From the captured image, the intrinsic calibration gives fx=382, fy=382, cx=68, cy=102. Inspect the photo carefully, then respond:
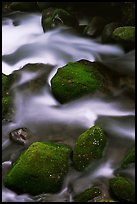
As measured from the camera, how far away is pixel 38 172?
498 cm

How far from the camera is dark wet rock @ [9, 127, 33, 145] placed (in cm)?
592

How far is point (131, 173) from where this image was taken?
5.09 metres

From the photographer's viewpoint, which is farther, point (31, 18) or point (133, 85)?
point (31, 18)

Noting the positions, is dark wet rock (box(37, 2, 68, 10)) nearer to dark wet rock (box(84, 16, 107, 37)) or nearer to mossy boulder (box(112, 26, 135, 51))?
dark wet rock (box(84, 16, 107, 37))

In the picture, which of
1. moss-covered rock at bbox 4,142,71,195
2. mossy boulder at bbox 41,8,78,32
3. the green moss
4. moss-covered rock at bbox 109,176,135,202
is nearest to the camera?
moss-covered rock at bbox 109,176,135,202

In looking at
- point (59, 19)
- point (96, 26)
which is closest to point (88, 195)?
point (96, 26)

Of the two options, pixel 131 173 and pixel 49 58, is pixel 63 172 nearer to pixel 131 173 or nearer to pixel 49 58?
pixel 131 173

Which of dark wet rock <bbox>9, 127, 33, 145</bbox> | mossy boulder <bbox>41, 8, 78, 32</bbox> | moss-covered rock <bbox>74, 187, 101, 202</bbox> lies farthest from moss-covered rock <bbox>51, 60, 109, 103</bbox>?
mossy boulder <bbox>41, 8, 78, 32</bbox>

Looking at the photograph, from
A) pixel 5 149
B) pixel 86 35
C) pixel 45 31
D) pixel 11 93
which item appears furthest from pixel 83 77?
pixel 45 31

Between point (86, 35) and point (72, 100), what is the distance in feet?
8.98

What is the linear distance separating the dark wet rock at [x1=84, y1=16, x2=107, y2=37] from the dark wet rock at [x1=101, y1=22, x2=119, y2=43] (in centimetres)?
23

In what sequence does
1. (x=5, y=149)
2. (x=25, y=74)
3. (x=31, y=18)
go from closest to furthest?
(x=5, y=149)
(x=25, y=74)
(x=31, y=18)

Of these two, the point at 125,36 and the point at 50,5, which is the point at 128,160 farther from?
the point at 50,5

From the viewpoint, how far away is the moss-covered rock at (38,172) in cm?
496
